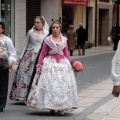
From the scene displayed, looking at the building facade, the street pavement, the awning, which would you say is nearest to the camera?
the street pavement

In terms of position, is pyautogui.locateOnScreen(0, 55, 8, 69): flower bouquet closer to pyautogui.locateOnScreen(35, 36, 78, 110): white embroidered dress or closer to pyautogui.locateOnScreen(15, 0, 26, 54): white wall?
pyautogui.locateOnScreen(35, 36, 78, 110): white embroidered dress

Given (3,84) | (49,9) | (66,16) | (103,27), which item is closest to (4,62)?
(3,84)

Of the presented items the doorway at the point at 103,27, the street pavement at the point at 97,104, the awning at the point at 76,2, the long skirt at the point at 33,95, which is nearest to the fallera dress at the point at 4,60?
the long skirt at the point at 33,95

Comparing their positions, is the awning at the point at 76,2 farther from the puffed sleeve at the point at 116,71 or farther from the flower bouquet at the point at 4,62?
the puffed sleeve at the point at 116,71

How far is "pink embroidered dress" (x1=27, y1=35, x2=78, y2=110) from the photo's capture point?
28.5 ft

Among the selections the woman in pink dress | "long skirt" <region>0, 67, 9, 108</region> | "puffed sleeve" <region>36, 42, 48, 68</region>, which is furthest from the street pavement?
"long skirt" <region>0, 67, 9, 108</region>

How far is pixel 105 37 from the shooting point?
39.4 metres

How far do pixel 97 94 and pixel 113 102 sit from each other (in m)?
1.43

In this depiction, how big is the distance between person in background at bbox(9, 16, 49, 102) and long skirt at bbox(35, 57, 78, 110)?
1076 millimetres

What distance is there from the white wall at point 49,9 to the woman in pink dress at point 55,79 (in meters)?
20.6

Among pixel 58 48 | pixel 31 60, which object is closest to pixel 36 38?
pixel 31 60

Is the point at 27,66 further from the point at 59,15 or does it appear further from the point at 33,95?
the point at 59,15

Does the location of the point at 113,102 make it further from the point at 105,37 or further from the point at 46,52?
the point at 105,37

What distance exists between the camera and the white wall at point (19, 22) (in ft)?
85.9
